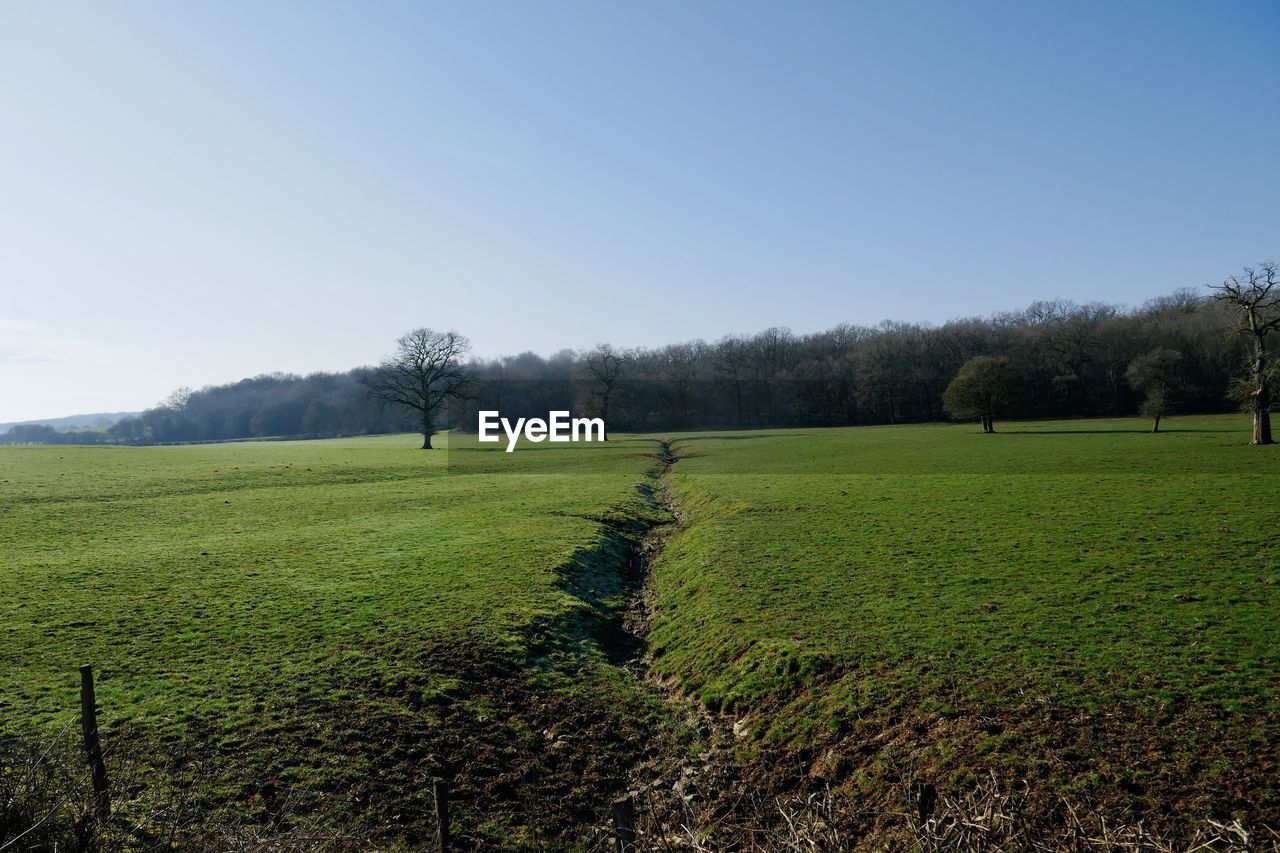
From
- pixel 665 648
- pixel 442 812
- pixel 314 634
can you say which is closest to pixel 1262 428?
pixel 665 648

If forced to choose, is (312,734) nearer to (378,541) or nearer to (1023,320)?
(378,541)

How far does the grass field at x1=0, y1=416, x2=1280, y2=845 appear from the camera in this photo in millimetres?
9172

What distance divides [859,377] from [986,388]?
173ft

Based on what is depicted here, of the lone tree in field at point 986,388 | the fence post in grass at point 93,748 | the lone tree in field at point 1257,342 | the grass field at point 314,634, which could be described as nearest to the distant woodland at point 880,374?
the lone tree in field at point 986,388

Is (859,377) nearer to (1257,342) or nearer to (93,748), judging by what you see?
(1257,342)

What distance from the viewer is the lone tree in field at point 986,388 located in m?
75.9

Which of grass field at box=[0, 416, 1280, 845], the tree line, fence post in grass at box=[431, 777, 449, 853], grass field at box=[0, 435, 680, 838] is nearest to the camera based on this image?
fence post in grass at box=[431, 777, 449, 853]

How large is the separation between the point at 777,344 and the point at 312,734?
6593 inches

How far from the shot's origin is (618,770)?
10.3 meters

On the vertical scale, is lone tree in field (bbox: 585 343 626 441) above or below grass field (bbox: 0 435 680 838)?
above

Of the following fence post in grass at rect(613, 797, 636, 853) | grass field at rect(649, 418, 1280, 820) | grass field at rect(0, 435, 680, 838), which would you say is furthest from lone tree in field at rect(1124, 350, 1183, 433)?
fence post in grass at rect(613, 797, 636, 853)

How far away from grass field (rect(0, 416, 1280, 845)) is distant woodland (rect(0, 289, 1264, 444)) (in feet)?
255

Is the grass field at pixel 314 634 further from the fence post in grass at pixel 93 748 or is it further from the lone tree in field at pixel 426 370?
the lone tree in field at pixel 426 370

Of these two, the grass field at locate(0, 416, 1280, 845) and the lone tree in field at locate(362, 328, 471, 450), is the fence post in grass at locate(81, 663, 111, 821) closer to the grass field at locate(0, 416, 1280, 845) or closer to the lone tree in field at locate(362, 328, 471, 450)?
the grass field at locate(0, 416, 1280, 845)
